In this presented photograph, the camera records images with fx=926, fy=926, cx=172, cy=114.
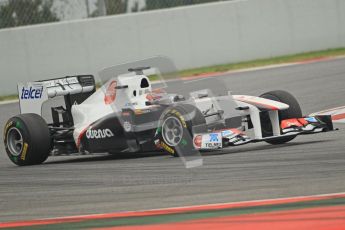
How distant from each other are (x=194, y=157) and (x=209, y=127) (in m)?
0.47

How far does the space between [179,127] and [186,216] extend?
3.69m

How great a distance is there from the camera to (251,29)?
72.3ft

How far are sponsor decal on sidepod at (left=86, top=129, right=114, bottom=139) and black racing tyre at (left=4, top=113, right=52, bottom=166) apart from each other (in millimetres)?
508

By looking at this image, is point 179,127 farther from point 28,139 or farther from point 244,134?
point 28,139

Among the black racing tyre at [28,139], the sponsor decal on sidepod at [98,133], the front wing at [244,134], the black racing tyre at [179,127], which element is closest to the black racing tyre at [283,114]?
the front wing at [244,134]

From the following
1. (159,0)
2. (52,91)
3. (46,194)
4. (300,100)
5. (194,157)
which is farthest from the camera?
(159,0)

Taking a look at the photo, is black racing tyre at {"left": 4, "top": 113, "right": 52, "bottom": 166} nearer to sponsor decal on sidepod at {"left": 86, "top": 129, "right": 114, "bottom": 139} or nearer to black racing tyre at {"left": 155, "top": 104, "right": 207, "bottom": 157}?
sponsor decal on sidepod at {"left": 86, "top": 129, "right": 114, "bottom": 139}

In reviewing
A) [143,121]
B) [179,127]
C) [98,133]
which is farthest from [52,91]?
[179,127]

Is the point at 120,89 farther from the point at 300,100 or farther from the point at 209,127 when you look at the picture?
the point at 300,100

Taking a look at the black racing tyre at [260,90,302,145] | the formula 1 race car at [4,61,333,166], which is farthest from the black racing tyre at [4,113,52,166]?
the black racing tyre at [260,90,302,145]

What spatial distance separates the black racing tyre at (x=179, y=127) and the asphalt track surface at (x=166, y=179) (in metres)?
0.18

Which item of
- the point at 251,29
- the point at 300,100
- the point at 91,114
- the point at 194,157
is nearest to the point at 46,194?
the point at 194,157

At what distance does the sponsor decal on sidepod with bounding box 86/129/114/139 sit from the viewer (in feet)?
36.2

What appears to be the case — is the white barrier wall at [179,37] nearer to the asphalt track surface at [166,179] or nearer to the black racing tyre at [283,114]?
the asphalt track surface at [166,179]
